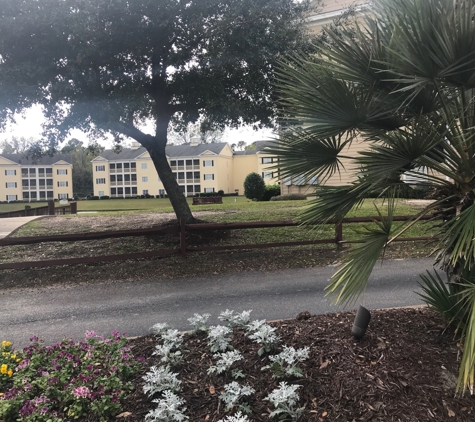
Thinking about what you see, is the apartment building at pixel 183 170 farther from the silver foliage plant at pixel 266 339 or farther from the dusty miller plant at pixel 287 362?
the dusty miller plant at pixel 287 362

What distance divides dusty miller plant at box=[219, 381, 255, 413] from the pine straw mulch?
0.27 ft

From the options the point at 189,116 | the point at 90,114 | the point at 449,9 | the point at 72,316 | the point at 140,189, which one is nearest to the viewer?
the point at 449,9

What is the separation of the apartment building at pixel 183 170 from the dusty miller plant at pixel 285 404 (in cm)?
5496

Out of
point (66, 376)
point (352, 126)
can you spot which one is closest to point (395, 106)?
point (352, 126)

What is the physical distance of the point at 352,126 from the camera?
11.2ft

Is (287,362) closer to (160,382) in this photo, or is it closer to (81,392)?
(160,382)

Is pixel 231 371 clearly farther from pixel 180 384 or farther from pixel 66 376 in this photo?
pixel 66 376

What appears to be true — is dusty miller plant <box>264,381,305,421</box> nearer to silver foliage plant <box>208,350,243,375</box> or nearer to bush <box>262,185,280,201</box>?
silver foliage plant <box>208,350,243,375</box>

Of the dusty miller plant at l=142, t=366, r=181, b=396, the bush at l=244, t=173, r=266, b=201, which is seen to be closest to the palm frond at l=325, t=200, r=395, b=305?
the dusty miller plant at l=142, t=366, r=181, b=396

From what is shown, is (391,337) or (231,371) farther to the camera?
(391,337)

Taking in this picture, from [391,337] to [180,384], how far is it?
1.86 m

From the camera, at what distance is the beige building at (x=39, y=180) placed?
6081 cm

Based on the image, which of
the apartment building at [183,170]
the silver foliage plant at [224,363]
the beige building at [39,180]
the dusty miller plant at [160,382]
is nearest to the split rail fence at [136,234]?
the silver foliage plant at [224,363]

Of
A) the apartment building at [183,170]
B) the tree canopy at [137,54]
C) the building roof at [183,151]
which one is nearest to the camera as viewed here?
the tree canopy at [137,54]
